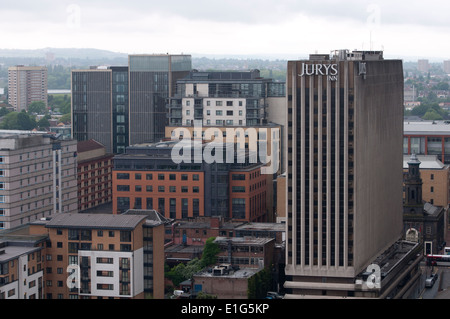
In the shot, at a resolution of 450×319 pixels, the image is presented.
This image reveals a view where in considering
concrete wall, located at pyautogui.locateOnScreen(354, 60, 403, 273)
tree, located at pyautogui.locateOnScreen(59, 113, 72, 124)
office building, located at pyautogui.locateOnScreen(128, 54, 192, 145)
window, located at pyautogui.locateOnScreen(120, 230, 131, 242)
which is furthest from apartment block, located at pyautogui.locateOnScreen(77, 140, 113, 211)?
tree, located at pyautogui.locateOnScreen(59, 113, 72, 124)

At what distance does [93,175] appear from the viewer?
3834 inches

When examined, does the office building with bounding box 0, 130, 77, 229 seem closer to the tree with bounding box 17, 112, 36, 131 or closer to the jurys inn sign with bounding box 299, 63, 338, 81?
the jurys inn sign with bounding box 299, 63, 338, 81

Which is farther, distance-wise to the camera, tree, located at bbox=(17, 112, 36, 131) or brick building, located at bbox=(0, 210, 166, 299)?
tree, located at bbox=(17, 112, 36, 131)

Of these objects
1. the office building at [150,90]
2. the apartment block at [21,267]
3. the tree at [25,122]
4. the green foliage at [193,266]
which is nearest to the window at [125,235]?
the apartment block at [21,267]

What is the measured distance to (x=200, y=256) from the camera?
6619 cm

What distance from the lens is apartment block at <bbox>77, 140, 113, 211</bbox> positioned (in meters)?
94.9

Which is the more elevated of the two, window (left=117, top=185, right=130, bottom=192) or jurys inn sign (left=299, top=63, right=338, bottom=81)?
jurys inn sign (left=299, top=63, right=338, bottom=81)

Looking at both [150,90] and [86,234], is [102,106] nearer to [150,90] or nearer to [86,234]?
[150,90]

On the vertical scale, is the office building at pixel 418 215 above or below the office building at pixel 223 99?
below

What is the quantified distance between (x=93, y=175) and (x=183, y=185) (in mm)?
20270

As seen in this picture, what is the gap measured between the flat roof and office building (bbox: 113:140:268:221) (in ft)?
75.2

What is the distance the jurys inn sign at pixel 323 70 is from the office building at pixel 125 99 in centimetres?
4690

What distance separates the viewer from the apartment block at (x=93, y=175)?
94.9 metres

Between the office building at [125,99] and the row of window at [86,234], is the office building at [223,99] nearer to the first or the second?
the office building at [125,99]
